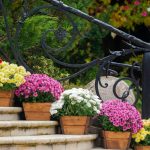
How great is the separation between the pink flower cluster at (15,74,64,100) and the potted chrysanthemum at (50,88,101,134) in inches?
6.5

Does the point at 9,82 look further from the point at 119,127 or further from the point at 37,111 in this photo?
the point at 119,127

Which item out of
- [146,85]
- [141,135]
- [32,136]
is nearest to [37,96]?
[32,136]

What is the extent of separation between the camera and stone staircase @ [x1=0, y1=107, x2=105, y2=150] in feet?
20.6

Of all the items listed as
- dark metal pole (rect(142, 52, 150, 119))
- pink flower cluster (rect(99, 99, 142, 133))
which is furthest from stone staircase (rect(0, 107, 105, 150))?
dark metal pole (rect(142, 52, 150, 119))

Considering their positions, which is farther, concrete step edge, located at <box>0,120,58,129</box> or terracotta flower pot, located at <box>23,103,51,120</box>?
terracotta flower pot, located at <box>23,103,51,120</box>

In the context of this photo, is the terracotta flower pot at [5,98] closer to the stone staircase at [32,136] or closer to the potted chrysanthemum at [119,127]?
the stone staircase at [32,136]

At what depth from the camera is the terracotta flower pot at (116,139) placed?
7.03 metres

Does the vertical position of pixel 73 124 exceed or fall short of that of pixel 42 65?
it falls short

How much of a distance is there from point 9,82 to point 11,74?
0.11m

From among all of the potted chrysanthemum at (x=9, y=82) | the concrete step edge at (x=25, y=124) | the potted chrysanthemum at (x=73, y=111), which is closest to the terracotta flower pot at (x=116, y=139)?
the potted chrysanthemum at (x=73, y=111)

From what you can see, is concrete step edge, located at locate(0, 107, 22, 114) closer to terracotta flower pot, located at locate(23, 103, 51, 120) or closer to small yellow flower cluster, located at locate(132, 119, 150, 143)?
terracotta flower pot, located at locate(23, 103, 51, 120)

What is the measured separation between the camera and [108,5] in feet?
41.9

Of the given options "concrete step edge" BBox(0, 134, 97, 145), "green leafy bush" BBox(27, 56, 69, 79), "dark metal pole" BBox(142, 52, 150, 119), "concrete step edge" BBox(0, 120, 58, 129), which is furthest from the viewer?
"green leafy bush" BBox(27, 56, 69, 79)

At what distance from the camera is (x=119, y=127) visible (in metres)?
7.02
